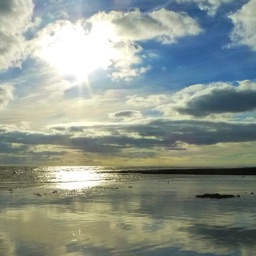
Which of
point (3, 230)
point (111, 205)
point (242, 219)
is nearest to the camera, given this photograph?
point (3, 230)

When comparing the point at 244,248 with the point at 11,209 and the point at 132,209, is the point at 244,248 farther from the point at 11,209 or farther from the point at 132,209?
the point at 11,209

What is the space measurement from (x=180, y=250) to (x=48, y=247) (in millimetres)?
7209

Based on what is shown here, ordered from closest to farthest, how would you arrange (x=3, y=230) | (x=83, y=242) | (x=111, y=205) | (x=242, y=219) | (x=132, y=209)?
(x=83, y=242), (x=3, y=230), (x=242, y=219), (x=132, y=209), (x=111, y=205)

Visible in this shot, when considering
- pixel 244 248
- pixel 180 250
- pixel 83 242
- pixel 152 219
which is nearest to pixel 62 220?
pixel 152 219

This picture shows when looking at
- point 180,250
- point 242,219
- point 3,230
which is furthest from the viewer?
point 242,219

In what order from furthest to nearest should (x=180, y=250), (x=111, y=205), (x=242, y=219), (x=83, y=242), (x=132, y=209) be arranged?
(x=111, y=205) → (x=132, y=209) → (x=242, y=219) → (x=83, y=242) → (x=180, y=250)

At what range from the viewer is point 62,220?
105 ft

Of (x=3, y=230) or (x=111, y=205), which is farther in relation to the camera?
(x=111, y=205)

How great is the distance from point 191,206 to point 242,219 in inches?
393

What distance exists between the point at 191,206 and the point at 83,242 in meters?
20.8

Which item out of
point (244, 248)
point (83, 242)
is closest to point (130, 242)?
Result: point (83, 242)

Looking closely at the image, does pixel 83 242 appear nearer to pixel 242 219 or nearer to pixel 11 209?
pixel 242 219

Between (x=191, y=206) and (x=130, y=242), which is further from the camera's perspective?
(x=191, y=206)

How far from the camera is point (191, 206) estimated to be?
41.4 metres
